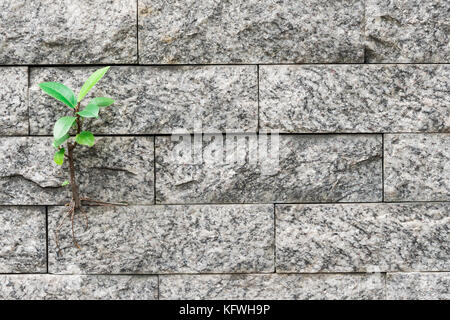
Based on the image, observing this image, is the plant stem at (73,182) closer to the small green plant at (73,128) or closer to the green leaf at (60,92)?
the small green plant at (73,128)

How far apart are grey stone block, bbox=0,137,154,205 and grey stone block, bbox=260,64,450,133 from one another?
811 millimetres

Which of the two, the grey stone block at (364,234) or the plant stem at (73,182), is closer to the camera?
the plant stem at (73,182)

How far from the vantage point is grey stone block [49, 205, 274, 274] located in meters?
2.45

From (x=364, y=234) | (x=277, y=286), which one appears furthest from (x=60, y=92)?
(x=364, y=234)

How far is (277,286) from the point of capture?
8.11 feet

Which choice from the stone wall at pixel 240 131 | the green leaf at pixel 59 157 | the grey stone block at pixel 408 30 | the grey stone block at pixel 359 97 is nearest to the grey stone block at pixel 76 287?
the stone wall at pixel 240 131

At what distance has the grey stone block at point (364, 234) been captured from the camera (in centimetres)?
243

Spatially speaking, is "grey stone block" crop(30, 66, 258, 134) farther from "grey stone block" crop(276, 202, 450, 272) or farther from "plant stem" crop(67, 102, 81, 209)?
"grey stone block" crop(276, 202, 450, 272)

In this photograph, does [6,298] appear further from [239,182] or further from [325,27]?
[325,27]

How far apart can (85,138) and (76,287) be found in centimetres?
94

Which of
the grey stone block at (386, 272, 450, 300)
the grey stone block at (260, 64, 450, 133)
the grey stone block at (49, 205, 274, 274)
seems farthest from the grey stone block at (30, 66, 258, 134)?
the grey stone block at (386, 272, 450, 300)

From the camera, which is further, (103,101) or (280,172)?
(280,172)

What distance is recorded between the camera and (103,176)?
2451mm

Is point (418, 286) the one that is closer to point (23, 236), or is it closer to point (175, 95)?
point (175, 95)
